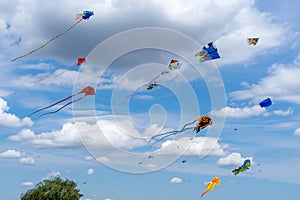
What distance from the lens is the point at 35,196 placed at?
2229 inches

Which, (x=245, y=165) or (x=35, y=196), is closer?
(x=245, y=165)

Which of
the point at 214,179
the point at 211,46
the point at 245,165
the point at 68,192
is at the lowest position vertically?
the point at 214,179

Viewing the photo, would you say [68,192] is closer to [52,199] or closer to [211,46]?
[52,199]

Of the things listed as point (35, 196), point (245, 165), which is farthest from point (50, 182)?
point (245, 165)

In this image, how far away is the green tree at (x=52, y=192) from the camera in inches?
2221

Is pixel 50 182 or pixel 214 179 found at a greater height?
pixel 50 182

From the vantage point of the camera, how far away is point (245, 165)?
39.3 m

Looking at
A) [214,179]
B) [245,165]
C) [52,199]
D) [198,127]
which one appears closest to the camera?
[198,127]

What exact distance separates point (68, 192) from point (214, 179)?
95.9 ft

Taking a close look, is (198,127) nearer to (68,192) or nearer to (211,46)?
(211,46)

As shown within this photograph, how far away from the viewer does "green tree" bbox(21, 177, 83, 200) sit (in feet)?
185

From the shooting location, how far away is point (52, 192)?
56.4 meters

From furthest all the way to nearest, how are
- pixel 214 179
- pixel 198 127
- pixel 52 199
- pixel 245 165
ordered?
1. pixel 52 199
2. pixel 245 165
3. pixel 214 179
4. pixel 198 127

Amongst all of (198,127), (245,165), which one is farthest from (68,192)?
(198,127)
